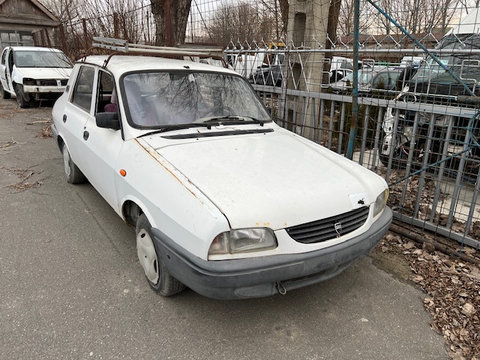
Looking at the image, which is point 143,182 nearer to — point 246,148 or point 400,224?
point 246,148

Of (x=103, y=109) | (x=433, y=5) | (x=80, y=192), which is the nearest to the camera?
(x=103, y=109)

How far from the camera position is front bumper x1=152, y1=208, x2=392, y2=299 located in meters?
2.21

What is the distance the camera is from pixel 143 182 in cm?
279

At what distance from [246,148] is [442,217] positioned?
8.52 ft

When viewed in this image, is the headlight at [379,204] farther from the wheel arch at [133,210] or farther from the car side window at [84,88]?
the car side window at [84,88]

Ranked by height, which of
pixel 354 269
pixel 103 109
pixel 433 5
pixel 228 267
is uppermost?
pixel 433 5

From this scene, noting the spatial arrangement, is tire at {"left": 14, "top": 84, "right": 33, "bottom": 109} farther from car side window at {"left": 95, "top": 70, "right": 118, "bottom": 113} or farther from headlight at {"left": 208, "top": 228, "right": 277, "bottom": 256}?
headlight at {"left": 208, "top": 228, "right": 277, "bottom": 256}

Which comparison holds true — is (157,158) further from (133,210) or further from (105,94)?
(105,94)

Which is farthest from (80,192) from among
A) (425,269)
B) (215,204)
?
(425,269)

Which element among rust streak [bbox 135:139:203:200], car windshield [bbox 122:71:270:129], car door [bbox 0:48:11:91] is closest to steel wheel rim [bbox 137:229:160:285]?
rust streak [bbox 135:139:203:200]

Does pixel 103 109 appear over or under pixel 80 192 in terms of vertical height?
over

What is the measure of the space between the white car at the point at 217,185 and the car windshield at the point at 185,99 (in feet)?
0.04

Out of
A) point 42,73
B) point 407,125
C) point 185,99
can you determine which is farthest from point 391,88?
point 42,73

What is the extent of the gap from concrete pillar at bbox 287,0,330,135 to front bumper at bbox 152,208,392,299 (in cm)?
306
